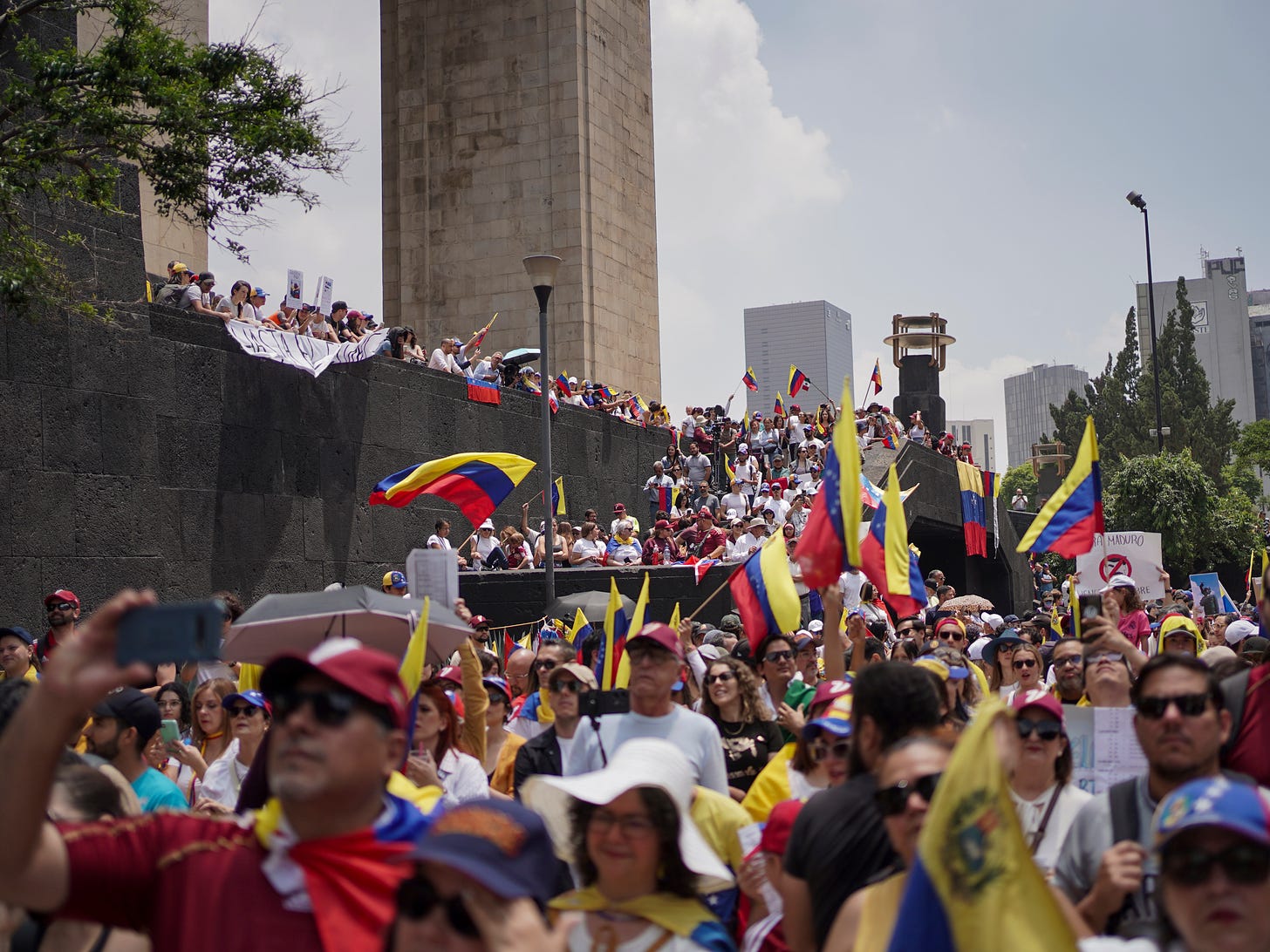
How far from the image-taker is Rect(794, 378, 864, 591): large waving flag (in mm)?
6570

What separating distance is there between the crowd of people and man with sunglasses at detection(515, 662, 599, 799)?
456 mm

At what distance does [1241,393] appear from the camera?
431 feet

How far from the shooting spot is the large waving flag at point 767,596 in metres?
9.22

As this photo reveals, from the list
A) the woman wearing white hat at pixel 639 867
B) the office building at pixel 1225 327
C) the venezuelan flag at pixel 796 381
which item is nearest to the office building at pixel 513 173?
the venezuelan flag at pixel 796 381

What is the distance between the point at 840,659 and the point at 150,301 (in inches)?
407

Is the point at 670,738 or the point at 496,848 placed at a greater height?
the point at 496,848

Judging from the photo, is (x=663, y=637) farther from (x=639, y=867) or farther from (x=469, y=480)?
(x=469, y=480)

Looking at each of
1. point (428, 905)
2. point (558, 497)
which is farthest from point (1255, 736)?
point (558, 497)

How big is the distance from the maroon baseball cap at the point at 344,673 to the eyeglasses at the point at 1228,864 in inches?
57.5

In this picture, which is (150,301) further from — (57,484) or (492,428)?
(492,428)

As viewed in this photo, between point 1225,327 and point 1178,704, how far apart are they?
138 m

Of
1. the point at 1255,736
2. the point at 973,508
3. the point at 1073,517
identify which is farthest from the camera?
the point at 973,508

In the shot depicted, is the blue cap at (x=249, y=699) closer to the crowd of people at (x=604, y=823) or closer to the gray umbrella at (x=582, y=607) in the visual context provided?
the crowd of people at (x=604, y=823)

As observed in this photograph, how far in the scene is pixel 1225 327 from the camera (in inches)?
5128
